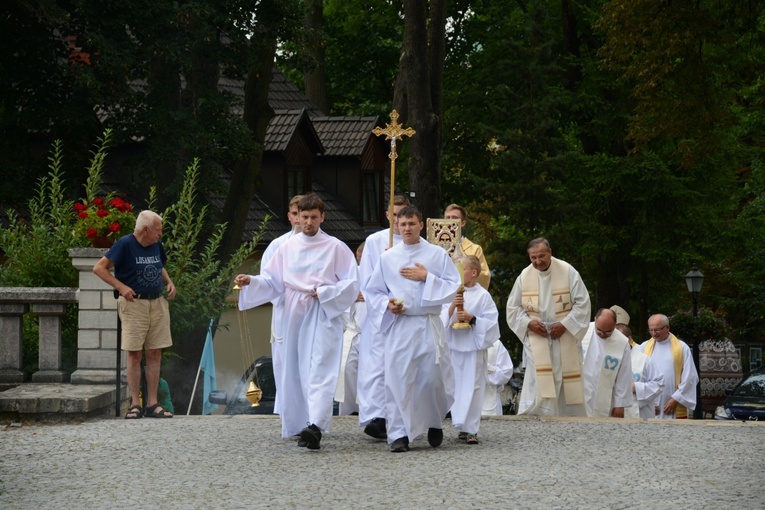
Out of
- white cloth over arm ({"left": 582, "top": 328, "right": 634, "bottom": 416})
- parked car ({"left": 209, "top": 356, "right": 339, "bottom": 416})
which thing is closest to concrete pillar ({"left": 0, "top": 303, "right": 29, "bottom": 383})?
parked car ({"left": 209, "top": 356, "right": 339, "bottom": 416})

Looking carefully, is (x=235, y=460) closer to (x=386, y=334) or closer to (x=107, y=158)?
(x=386, y=334)

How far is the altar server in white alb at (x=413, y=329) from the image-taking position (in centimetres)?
1097

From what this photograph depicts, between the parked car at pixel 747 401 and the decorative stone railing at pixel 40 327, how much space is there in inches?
428

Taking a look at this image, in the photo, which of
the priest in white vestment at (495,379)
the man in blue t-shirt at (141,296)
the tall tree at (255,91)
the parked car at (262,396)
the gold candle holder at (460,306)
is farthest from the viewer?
the tall tree at (255,91)

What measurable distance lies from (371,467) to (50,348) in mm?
4963

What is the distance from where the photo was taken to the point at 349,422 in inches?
516

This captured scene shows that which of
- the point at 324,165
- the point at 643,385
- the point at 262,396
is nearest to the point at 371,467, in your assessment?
the point at 262,396

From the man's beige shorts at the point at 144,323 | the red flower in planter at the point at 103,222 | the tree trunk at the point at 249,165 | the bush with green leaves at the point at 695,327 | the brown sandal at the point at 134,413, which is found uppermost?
the tree trunk at the point at 249,165

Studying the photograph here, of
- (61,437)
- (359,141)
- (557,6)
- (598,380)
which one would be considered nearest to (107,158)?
(359,141)

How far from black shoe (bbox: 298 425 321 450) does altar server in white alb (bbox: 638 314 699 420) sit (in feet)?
24.0

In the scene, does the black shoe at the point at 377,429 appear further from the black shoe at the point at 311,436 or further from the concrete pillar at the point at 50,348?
the concrete pillar at the point at 50,348

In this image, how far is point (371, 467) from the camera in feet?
32.1

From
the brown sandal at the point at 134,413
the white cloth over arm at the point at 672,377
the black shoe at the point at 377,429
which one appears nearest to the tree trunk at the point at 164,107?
the white cloth over arm at the point at 672,377

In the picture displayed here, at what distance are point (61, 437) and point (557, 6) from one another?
24.7 meters
